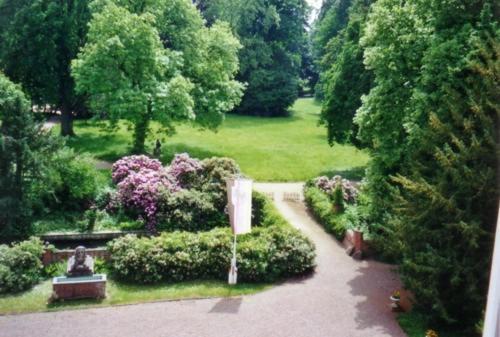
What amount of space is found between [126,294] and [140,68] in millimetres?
16402

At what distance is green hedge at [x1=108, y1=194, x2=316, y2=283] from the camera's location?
15.7 m

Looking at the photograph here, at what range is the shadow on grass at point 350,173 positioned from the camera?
30112mm

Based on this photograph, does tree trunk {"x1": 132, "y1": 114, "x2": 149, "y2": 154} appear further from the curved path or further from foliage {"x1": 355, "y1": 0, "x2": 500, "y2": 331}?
foliage {"x1": 355, "y1": 0, "x2": 500, "y2": 331}

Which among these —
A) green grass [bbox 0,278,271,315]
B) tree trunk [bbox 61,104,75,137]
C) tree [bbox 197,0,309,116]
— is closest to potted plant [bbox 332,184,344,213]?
green grass [bbox 0,278,271,315]

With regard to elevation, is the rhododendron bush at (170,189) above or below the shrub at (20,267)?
above

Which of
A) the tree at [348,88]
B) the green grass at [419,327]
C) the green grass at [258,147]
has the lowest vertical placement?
the green grass at [419,327]

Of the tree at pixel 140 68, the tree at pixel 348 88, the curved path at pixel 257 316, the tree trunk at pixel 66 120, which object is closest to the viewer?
the curved path at pixel 257 316

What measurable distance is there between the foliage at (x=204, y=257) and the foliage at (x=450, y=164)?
10.2 ft

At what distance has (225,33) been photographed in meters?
33.6

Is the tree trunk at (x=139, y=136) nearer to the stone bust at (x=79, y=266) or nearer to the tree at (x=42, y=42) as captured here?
the tree at (x=42, y=42)

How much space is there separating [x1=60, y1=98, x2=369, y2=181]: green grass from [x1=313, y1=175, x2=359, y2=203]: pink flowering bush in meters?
4.32

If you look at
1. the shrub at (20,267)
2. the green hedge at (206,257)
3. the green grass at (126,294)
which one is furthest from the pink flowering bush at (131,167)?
the green grass at (126,294)

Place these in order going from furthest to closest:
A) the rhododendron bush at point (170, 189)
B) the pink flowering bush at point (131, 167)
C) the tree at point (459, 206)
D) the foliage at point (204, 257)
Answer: the pink flowering bush at point (131, 167), the rhododendron bush at point (170, 189), the foliage at point (204, 257), the tree at point (459, 206)

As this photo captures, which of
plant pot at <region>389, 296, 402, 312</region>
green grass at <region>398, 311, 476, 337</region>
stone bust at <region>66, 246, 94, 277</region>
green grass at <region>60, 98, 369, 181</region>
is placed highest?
green grass at <region>60, 98, 369, 181</region>
